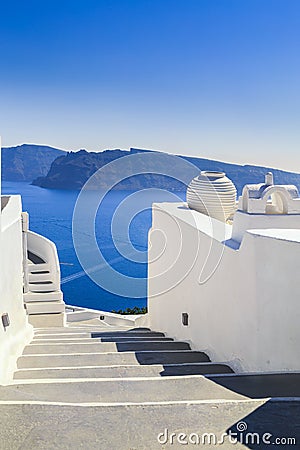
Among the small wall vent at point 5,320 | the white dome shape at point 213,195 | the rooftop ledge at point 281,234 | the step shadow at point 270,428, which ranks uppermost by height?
the white dome shape at point 213,195

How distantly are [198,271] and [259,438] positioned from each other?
13.5ft

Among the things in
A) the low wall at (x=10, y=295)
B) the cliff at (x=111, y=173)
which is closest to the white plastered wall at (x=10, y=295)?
the low wall at (x=10, y=295)

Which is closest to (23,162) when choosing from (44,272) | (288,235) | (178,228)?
(44,272)

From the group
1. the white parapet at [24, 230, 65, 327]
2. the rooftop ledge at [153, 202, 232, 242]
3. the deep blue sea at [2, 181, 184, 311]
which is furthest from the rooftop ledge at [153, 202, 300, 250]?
the white parapet at [24, 230, 65, 327]

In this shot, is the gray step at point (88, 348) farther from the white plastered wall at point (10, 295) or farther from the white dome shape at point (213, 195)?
the white dome shape at point (213, 195)

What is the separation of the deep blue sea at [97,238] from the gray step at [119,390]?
23.5ft

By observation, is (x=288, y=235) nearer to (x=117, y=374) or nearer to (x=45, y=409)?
(x=117, y=374)

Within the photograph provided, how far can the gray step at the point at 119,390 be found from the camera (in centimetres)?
323

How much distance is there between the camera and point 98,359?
507 centimetres

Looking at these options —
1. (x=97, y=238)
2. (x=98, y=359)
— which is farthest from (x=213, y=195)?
(x=97, y=238)

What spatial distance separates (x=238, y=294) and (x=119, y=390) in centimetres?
180

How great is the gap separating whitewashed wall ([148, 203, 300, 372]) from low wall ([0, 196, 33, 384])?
7.31 feet

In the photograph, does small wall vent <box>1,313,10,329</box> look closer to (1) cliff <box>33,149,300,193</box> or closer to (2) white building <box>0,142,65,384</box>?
(2) white building <box>0,142,65,384</box>

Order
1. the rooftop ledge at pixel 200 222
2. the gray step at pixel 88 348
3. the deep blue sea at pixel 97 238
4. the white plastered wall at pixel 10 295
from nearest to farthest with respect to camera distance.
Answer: the white plastered wall at pixel 10 295 → the gray step at pixel 88 348 → the rooftop ledge at pixel 200 222 → the deep blue sea at pixel 97 238
